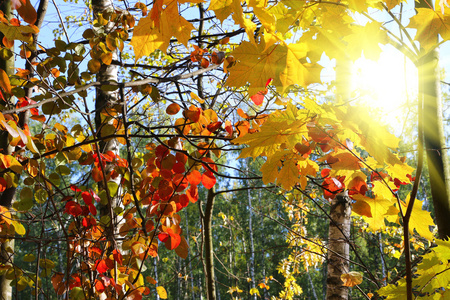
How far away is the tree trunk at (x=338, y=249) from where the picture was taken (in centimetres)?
201

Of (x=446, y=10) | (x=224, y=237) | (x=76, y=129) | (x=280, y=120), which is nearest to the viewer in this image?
(x=446, y=10)

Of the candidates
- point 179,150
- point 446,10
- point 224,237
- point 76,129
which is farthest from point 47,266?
point 224,237

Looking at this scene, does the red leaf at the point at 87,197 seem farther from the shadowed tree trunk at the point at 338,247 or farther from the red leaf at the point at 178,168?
the shadowed tree trunk at the point at 338,247

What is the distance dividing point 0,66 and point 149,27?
5.79 ft

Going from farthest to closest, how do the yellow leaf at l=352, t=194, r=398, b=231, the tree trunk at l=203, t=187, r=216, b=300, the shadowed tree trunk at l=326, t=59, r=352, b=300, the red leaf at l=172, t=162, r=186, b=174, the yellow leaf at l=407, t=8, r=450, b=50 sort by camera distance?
the shadowed tree trunk at l=326, t=59, r=352, b=300 < the tree trunk at l=203, t=187, r=216, b=300 < the red leaf at l=172, t=162, r=186, b=174 < the yellow leaf at l=352, t=194, r=398, b=231 < the yellow leaf at l=407, t=8, r=450, b=50

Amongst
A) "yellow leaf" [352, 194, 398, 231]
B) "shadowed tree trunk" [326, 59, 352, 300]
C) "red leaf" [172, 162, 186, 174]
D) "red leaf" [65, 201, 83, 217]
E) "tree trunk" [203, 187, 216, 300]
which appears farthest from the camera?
"shadowed tree trunk" [326, 59, 352, 300]

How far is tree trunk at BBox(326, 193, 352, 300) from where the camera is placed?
2006mm

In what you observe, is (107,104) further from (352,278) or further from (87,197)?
(352,278)

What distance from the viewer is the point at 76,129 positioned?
1.47 metres

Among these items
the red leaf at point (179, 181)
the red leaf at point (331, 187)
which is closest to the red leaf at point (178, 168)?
the red leaf at point (179, 181)

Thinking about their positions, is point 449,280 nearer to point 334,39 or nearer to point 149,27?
point 334,39

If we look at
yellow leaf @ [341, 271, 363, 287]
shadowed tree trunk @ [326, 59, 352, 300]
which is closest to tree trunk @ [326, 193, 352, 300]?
shadowed tree trunk @ [326, 59, 352, 300]

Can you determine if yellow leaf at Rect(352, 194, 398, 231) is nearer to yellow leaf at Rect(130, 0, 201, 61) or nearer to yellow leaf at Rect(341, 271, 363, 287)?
yellow leaf at Rect(341, 271, 363, 287)

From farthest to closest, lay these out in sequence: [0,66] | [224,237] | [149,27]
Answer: [224,237], [0,66], [149,27]
